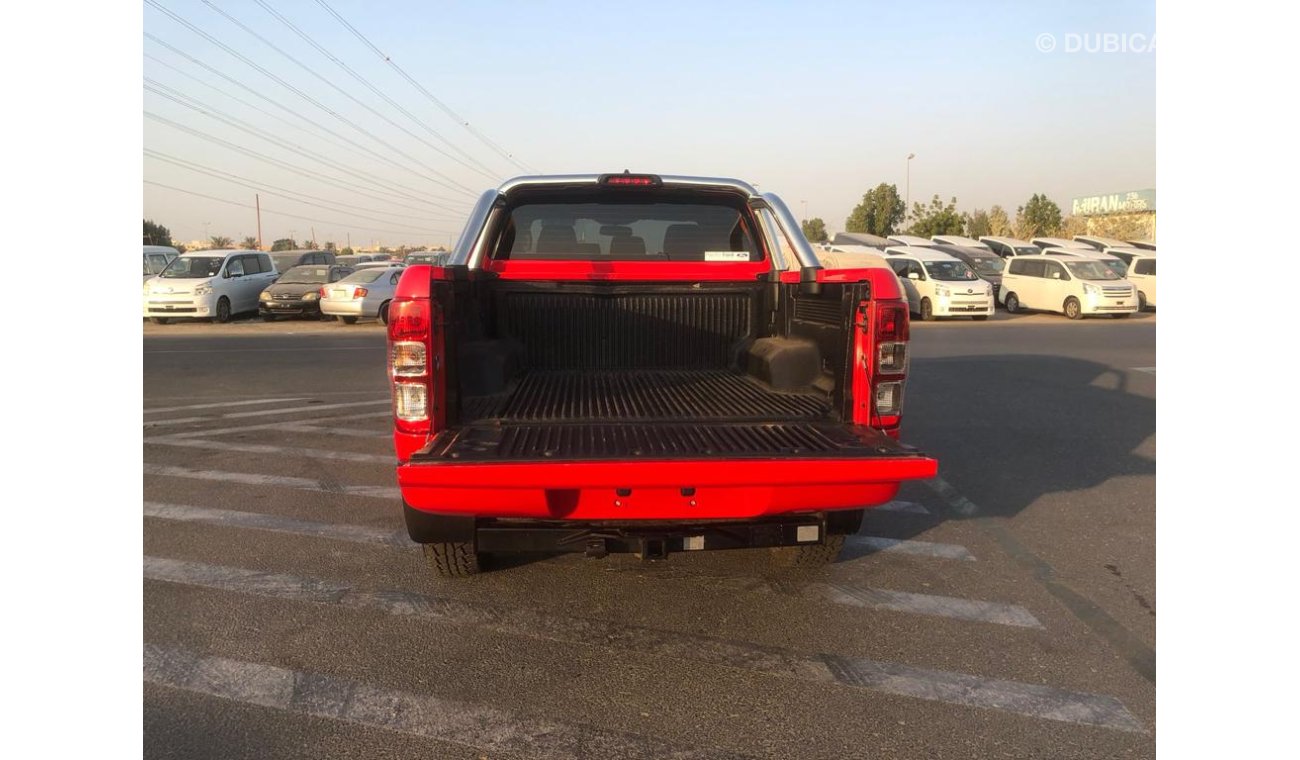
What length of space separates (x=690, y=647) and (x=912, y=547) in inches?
69.7

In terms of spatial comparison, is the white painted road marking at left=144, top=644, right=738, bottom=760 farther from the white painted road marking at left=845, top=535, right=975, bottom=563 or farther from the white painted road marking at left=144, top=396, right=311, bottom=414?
the white painted road marking at left=144, top=396, right=311, bottom=414

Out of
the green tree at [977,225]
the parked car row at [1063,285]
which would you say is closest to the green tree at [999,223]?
the green tree at [977,225]

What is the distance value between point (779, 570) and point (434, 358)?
202 centimetres

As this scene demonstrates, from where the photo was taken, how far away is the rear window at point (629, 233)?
5320 millimetres

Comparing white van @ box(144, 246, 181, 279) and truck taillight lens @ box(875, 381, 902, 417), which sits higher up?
white van @ box(144, 246, 181, 279)

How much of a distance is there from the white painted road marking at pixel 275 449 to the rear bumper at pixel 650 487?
12.4 feet

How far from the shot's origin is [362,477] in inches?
241

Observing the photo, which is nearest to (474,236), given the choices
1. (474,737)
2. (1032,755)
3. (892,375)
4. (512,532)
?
(512,532)

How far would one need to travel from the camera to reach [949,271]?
23359 millimetres

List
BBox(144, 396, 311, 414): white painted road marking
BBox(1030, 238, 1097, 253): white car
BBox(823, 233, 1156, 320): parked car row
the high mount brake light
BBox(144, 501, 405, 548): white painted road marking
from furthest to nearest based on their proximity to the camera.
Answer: BBox(1030, 238, 1097, 253): white car < BBox(823, 233, 1156, 320): parked car row < BBox(144, 396, 311, 414): white painted road marking < the high mount brake light < BBox(144, 501, 405, 548): white painted road marking

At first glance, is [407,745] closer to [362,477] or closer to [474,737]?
[474,737]

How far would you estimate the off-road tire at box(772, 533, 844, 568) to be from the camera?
4203mm

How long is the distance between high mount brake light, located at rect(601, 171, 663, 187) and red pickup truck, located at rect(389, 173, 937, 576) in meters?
0.01

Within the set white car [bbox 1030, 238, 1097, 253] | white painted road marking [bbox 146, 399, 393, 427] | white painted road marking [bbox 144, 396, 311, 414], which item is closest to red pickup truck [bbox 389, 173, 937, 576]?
white painted road marking [bbox 146, 399, 393, 427]
